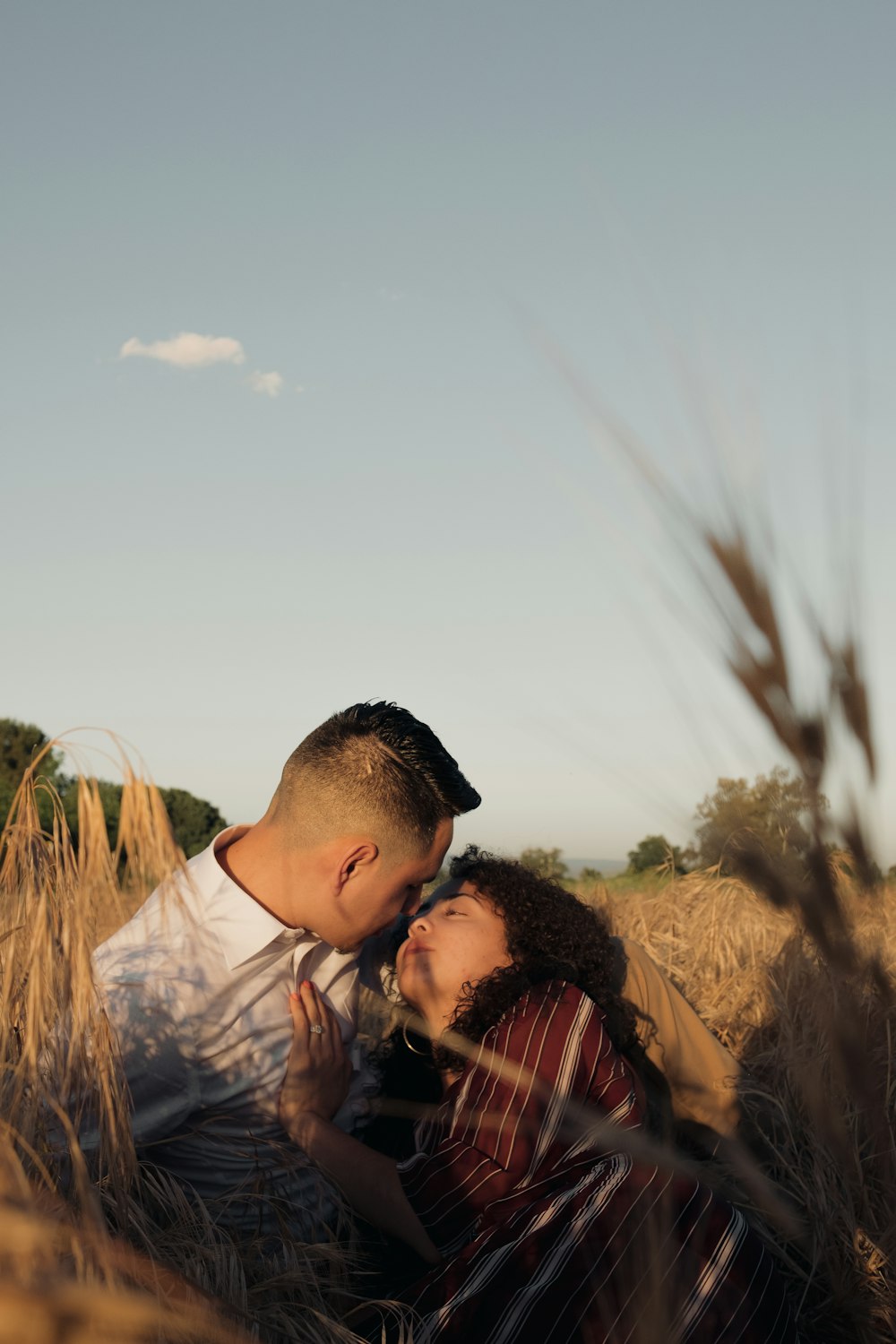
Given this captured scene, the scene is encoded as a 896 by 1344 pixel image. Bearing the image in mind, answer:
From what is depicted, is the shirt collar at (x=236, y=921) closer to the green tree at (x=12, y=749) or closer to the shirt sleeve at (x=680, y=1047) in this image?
the shirt sleeve at (x=680, y=1047)

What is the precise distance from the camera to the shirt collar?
2859 millimetres

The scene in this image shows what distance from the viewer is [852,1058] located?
0.78 m

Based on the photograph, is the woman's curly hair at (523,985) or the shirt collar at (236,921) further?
the woman's curly hair at (523,985)

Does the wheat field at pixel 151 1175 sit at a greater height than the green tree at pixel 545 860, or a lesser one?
lesser

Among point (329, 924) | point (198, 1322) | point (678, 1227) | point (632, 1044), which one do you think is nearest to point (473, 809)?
point (329, 924)

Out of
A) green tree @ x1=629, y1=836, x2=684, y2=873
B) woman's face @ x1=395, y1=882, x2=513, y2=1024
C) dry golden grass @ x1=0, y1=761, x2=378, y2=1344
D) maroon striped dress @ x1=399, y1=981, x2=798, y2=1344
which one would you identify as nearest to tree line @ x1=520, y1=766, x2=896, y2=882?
dry golden grass @ x1=0, y1=761, x2=378, y2=1344

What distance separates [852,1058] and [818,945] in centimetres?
10

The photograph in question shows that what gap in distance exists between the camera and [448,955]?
3139mm

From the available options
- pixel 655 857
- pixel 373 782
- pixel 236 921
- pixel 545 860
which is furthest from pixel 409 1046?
pixel 655 857

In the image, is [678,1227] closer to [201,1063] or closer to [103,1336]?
[201,1063]

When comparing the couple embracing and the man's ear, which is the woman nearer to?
the couple embracing

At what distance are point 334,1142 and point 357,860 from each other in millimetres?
731

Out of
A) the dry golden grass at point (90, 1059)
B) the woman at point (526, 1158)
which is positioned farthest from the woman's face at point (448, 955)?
the dry golden grass at point (90, 1059)

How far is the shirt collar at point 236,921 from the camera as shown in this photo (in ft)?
9.38
